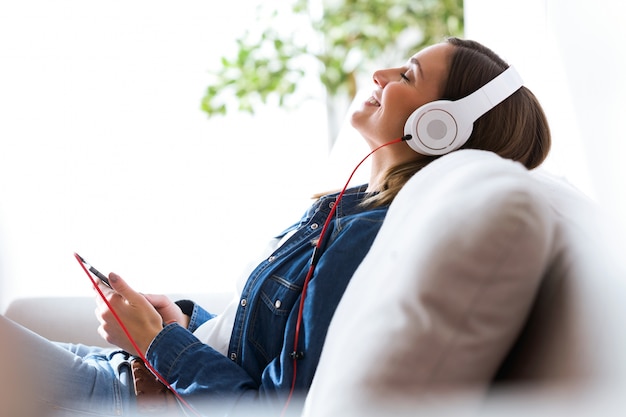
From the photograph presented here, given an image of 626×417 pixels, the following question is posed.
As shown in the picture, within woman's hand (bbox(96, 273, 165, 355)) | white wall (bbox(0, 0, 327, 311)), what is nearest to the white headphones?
woman's hand (bbox(96, 273, 165, 355))

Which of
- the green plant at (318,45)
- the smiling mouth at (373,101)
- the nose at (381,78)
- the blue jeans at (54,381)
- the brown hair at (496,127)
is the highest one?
the green plant at (318,45)

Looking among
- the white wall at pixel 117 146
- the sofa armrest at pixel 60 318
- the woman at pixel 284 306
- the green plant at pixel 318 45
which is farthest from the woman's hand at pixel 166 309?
the green plant at pixel 318 45

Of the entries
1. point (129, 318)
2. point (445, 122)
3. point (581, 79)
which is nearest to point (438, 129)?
point (445, 122)

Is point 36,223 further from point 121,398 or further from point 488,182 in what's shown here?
point 488,182

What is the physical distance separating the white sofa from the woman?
1.24 ft

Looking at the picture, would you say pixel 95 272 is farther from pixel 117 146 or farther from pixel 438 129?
pixel 117 146

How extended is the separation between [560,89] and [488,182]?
79cm

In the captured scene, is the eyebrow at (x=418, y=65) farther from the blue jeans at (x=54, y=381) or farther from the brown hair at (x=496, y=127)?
the blue jeans at (x=54, y=381)

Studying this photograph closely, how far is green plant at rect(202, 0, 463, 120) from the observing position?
3016 mm

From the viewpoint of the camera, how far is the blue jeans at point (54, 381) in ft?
3.42

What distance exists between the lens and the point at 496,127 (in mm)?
1203

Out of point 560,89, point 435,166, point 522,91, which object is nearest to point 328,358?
point 435,166

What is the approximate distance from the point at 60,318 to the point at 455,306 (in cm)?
109

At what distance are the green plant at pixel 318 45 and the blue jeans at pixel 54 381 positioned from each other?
1889mm
